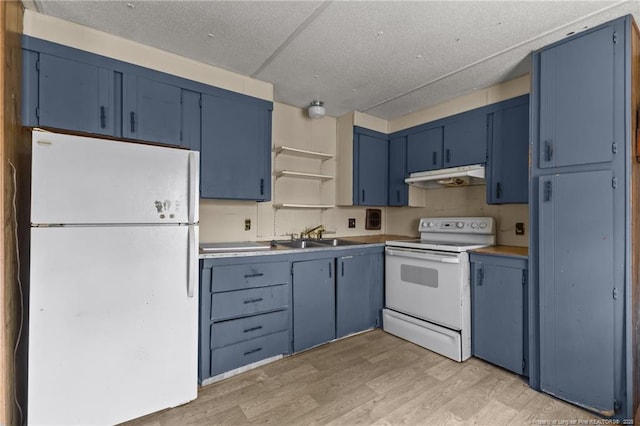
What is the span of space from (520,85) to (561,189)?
3.70ft

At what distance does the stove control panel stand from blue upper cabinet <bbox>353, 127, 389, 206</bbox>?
58 cm

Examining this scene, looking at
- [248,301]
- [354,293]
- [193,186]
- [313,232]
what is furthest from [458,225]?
[193,186]

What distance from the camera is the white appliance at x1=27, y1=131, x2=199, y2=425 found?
148 centimetres

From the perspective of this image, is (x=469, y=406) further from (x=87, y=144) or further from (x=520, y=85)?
(x=87, y=144)

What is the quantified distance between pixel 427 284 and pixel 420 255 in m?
0.27

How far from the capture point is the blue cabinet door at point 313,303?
2543 millimetres

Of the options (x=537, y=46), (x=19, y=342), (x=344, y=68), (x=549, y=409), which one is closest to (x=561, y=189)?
(x=537, y=46)

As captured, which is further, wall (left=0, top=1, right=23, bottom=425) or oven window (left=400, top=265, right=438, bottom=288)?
oven window (left=400, top=265, right=438, bottom=288)

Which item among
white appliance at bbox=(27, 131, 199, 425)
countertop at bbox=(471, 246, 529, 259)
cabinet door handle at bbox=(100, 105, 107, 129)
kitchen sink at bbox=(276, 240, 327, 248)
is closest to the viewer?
white appliance at bbox=(27, 131, 199, 425)

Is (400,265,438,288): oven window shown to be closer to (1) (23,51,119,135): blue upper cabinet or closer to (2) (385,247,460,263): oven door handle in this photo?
(2) (385,247,460,263): oven door handle

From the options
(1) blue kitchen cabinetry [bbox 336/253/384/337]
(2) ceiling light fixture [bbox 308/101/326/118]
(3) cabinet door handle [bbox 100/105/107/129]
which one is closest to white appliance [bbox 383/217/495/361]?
(1) blue kitchen cabinetry [bbox 336/253/384/337]

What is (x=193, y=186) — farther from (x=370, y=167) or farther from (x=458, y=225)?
(x=458, y=225)

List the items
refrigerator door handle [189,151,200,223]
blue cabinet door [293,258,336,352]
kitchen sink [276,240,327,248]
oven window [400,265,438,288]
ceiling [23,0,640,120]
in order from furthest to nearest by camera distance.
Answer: kitchen sink [276,240,327,248]
oven window [400,265,438,288]
blue cabinet door [293,258,336,352]
refrigerator door handle [189,151,200,223]
ceiling [23,0,640,120]

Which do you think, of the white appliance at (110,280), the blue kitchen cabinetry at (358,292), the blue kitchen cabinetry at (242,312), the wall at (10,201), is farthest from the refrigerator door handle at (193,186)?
the blue kitchen cabinetry at (358,292)
